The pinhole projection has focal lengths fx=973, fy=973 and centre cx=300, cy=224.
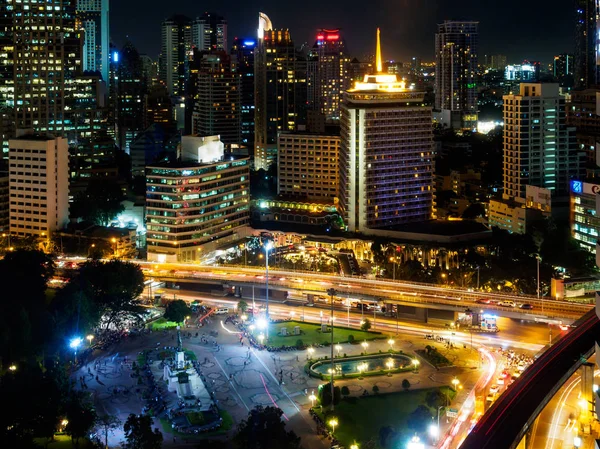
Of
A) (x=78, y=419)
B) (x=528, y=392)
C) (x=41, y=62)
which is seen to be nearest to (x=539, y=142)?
(x=528, y=392)

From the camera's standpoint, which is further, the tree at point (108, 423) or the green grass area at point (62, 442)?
the tree at point (108, 423)

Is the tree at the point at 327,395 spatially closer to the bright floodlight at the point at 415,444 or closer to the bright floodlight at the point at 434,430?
the bright floodlight at the point at 434,430

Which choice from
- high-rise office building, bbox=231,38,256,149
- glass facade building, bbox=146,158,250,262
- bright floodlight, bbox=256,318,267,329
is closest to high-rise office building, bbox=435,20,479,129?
high-rise office building, bbox=231,38,256,149

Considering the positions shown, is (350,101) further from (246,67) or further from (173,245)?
(246,67)

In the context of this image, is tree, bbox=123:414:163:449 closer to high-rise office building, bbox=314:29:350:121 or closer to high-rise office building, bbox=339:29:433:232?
high-rise office building, bbox=339:29:433:232

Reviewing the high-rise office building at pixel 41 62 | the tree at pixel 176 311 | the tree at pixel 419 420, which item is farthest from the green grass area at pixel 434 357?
the high-rise office building at pixel 41 62
